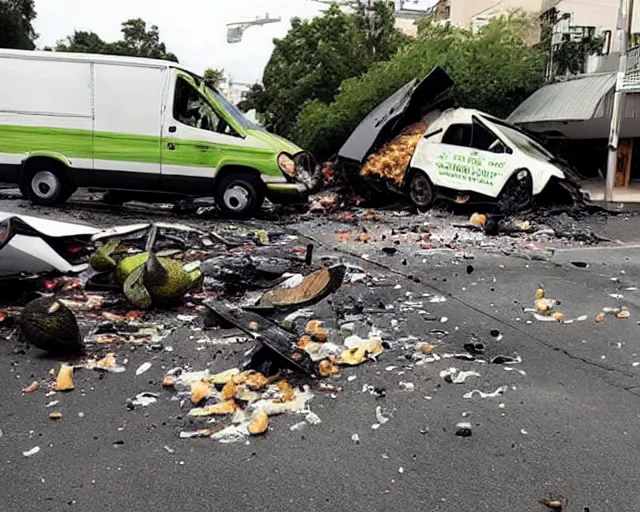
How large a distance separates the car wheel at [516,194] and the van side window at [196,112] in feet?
16.3

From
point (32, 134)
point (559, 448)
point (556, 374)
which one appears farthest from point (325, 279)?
point (32, 134)

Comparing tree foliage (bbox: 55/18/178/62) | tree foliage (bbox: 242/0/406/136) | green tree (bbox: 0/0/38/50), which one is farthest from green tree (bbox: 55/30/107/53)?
tree foliage (bbox: 242/0/406/136)

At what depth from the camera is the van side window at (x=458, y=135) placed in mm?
12125

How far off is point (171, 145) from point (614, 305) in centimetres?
743

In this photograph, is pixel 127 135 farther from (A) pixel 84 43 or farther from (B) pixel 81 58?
(A) pixel 84 43

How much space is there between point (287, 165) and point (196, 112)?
5.78 feet

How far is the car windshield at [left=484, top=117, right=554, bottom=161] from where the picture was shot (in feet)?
38.0

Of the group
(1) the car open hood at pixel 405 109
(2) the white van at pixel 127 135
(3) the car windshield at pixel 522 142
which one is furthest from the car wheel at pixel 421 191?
(2) the white van at pixel 127 135

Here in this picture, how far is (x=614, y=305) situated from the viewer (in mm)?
6016

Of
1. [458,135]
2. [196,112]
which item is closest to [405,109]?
[458,135]

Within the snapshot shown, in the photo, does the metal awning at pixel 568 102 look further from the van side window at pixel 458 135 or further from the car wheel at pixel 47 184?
the car wheel at pixel 47 184

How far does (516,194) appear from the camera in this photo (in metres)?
11.4

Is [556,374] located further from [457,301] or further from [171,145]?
[171,145]

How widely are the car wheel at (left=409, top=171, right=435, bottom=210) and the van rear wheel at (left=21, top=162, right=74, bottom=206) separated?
6.30 m
